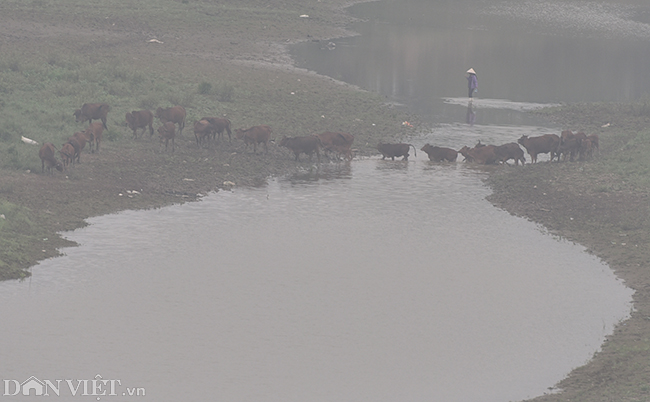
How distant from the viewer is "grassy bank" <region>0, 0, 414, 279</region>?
60.1 ft

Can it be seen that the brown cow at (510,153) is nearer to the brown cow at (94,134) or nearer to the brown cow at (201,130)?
the brown cow at (201,130)

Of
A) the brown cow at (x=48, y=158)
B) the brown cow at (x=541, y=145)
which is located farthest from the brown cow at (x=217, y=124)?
the brown cow at (x=541, y=145)

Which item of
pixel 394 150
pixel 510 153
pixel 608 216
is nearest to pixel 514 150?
pixel 510 153

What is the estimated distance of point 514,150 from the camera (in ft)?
78.5

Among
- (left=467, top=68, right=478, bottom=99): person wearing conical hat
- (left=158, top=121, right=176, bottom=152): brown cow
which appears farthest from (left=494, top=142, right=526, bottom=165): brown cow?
(left=467, top=68, right=478, bottom=99): person wearing conical hat

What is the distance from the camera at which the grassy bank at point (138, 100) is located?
1833cm

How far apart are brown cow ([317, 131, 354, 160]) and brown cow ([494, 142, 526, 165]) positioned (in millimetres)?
3920

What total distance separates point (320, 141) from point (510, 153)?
5058 mm

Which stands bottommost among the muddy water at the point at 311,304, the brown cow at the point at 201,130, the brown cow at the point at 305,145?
the muddy water at the point at 311,304

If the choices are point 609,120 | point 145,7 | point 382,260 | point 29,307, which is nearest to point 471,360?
point 382,260

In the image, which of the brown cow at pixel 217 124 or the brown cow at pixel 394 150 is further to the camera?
the brown cow at pixel 394 150

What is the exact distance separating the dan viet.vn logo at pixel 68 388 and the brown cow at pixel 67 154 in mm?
9234

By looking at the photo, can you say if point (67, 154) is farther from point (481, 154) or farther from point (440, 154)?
point (481, 154)

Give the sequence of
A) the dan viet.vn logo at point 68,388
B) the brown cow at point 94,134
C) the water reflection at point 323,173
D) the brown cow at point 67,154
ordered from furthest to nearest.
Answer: the water reflection at point 323,173 < the brown cow at point 94,134 < the brown cow at point 67,154 < the dan viet.vn logo at point 68,388
